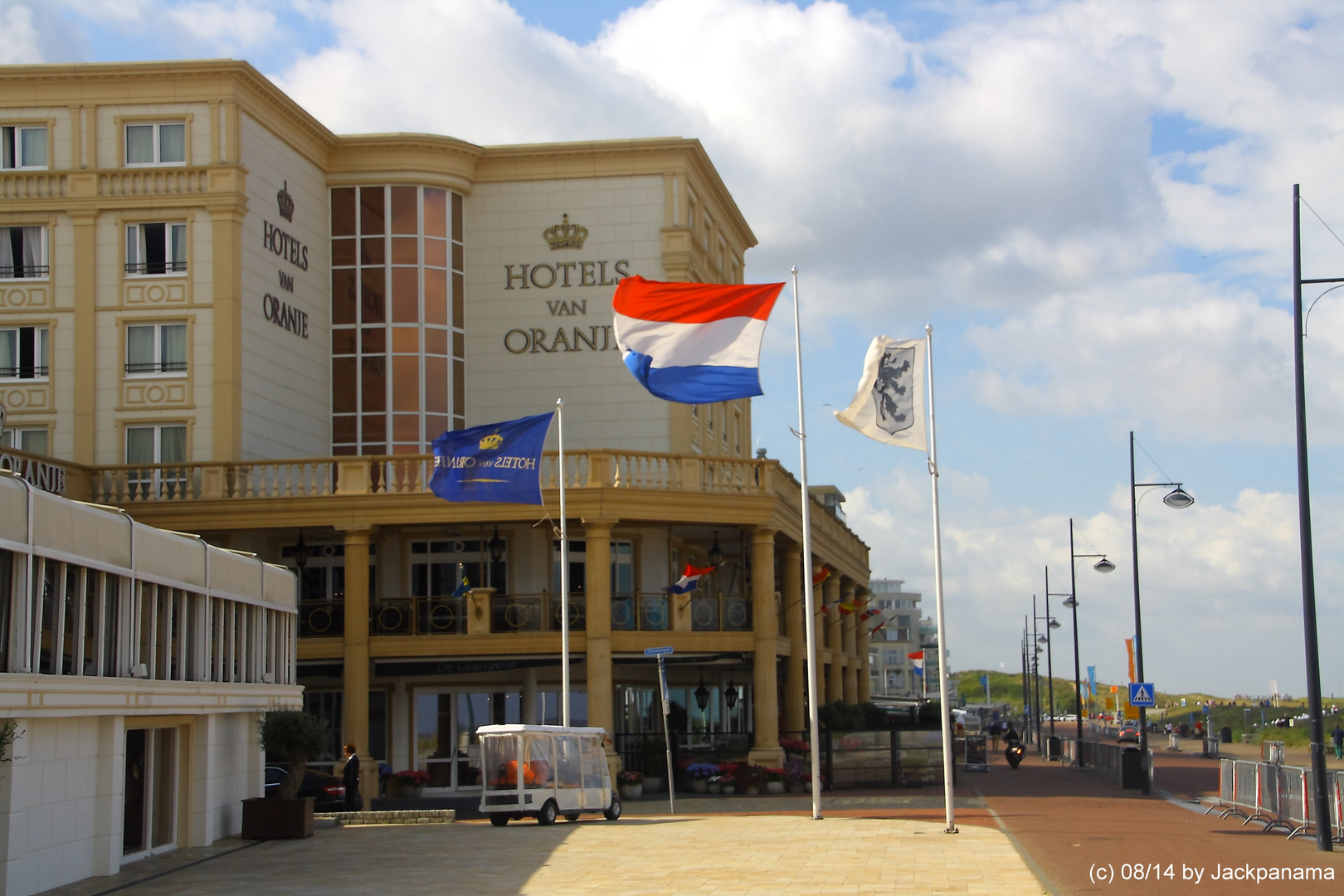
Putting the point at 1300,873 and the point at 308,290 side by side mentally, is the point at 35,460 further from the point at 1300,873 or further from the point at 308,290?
the point at 1300,873

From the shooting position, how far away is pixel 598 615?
113 feet

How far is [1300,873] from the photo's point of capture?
1838 centimetres

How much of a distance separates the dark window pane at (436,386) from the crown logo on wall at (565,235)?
4780 millimetres

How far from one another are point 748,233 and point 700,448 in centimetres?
1187

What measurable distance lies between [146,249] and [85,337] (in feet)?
9.00

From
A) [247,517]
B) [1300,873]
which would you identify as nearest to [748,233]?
[247,517]

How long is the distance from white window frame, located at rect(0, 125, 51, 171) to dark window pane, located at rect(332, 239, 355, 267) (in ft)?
26.6

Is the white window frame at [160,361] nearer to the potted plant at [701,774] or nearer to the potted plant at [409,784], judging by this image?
the potted plant at [409,784]

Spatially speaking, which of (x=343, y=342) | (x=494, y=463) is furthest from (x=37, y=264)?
(x=494, y=463)

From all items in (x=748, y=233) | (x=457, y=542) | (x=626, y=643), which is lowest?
(x=626, y=643)

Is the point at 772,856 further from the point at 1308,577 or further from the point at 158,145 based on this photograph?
the point at 158,145

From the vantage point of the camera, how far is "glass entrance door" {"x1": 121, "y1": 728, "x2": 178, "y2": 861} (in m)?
21.5

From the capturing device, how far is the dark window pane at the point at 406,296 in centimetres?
4381

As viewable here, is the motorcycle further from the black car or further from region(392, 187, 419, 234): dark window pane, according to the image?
region(392, 187, 419, 234): dark window pane
